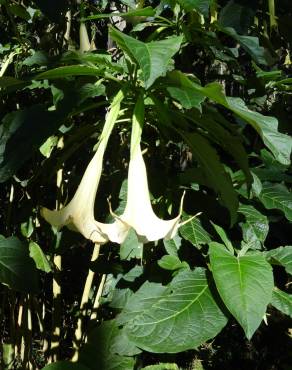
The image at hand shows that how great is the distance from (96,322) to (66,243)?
47 centimetres

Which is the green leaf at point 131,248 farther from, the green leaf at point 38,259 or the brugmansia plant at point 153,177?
the green leaf at point 38,259

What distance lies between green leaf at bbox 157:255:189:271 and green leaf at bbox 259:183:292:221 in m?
0.25

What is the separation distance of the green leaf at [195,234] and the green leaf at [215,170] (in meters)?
0.18

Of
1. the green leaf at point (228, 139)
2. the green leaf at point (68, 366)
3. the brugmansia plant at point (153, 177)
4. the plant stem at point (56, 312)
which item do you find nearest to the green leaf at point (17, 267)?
the brugmansia plant at point (153, 177)

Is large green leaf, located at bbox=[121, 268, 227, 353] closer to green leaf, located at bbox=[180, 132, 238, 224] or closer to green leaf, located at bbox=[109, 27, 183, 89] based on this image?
green leaf, located at bbox=[180, 132, 238, 224]

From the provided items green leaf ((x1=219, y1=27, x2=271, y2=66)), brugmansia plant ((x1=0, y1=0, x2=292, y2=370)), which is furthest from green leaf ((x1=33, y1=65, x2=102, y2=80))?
green leaf ((x1=219, y1=27, x2=271, y2=66))

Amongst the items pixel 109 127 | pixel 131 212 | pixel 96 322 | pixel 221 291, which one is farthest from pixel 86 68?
pixel 96 322

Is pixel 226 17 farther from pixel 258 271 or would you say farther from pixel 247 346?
pixel 247 346

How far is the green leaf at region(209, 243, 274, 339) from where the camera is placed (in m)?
0.83

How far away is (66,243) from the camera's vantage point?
1.26m

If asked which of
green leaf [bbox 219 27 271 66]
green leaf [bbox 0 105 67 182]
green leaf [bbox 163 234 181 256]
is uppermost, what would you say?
green leaf [bbox 219 27 271 66]

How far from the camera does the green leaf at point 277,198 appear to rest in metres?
1.21

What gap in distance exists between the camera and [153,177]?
1.18m

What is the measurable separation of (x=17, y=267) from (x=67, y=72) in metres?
0.41
